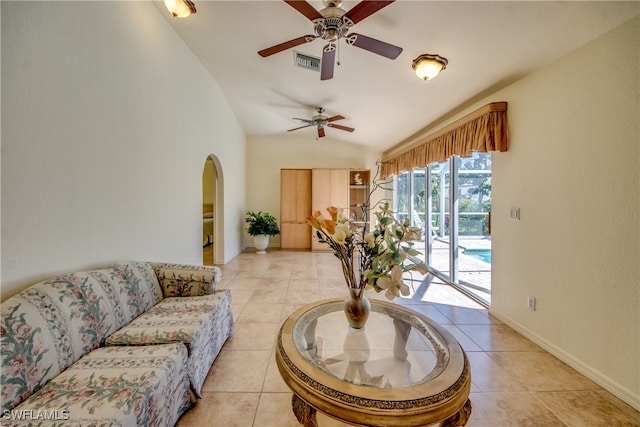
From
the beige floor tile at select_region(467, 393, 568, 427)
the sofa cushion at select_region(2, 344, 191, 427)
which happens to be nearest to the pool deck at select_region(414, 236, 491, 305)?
the beige floor tile at select_region(467, 393, 568, 427)

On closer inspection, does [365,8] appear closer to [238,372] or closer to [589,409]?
[238,372]

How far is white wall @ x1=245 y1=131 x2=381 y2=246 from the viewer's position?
645cm

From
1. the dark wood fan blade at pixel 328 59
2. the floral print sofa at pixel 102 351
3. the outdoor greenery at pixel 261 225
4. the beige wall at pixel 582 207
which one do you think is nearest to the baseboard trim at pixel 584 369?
the beige wall at pixel 582 207

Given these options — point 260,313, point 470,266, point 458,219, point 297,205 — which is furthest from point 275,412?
point 297,205

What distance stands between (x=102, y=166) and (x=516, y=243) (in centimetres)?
369

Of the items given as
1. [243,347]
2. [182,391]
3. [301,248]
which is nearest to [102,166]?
[182,391]

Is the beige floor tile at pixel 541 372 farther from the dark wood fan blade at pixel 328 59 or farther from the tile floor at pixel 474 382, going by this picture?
the dark wood fan blade at pixel 328 59

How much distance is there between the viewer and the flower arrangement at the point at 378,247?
1.15 m

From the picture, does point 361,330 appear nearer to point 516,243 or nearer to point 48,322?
point 48,322

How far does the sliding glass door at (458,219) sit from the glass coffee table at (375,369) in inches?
84.5

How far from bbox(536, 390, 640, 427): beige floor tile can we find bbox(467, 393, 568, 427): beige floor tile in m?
0.07

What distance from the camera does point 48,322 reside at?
3.92ft

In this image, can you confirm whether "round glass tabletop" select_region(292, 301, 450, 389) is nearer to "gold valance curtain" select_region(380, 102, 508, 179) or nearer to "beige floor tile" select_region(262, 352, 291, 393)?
"beige floor tile" select_region(262, 352, 291, 393)

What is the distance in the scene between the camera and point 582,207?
5.88 feet
